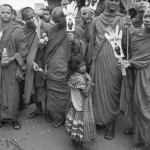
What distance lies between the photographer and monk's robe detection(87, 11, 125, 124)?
3.63 m

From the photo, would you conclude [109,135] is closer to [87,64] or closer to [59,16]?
[87,64]

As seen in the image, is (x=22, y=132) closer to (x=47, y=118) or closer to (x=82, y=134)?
(x=47, y=118)

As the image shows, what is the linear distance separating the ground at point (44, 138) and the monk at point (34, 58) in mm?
389

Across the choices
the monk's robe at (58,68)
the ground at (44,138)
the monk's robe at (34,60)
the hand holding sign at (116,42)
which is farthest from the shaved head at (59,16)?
the ground at (44,138)

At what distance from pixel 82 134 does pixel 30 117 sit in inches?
67.9

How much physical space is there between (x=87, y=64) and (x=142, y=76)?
98cm

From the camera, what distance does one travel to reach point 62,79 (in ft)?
13.3

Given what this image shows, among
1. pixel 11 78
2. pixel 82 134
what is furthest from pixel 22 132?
pixel 82 134

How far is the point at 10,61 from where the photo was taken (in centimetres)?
387

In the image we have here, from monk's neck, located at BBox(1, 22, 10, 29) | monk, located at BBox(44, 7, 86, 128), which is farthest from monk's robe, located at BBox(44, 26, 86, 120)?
monk's neck, located at BBox(1, 22, 10, 29)

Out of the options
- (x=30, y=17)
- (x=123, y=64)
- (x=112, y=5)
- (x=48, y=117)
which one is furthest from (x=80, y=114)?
(x=30, y=17)

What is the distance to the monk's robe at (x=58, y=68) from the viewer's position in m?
4.03

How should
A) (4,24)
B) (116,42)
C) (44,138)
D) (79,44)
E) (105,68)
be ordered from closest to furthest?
1. (116,42)
2. (105,68)
3. (79,44)
4. (44,138)
5. (4,24)

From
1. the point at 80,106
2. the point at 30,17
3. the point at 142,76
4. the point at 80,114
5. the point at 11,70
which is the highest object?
the point at 30,17
